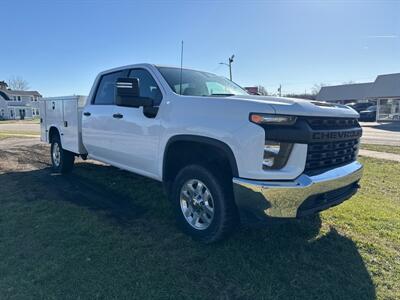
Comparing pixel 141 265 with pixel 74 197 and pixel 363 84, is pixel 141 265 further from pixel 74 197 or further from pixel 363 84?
pixel 363 84

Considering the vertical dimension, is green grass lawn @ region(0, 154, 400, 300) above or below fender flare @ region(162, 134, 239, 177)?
below

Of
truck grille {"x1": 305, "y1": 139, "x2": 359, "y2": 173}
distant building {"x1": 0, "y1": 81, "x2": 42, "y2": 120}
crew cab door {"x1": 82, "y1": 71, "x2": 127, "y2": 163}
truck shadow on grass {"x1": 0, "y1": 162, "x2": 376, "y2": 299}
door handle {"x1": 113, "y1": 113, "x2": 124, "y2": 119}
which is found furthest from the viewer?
distant building {"x1": 0, "y1": 81, "x2": 42, "y2": 120}

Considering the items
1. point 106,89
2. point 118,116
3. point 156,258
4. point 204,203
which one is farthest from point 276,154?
point 106,89

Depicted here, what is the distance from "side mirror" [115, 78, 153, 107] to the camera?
372 centimetres

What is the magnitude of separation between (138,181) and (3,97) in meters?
75.7

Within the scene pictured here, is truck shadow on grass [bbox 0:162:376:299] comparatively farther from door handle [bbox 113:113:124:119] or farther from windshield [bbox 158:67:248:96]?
windshield [bbox 158:67:248:96]

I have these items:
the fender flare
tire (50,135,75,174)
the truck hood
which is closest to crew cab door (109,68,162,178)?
the fender flare

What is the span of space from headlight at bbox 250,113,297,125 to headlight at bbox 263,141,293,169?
19 cm

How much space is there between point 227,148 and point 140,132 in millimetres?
1634

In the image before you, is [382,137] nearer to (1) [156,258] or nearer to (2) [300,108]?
Result: (2) [300,108]

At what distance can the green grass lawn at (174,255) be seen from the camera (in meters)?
2.72

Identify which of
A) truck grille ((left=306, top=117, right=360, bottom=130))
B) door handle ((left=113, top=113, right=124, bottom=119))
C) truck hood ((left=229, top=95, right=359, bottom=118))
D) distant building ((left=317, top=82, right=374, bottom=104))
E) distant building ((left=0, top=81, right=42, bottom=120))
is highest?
distant building ((left=317, top=82, right=374, bottom=104))

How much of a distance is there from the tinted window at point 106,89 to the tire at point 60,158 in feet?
6.17

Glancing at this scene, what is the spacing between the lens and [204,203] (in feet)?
11.4
